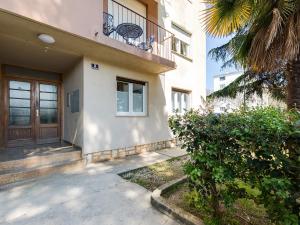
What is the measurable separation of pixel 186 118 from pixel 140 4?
24.3ft

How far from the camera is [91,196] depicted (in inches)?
153

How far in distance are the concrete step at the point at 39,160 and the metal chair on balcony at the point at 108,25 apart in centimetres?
421

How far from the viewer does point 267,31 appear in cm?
455

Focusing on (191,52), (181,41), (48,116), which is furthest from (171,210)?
(191,52)

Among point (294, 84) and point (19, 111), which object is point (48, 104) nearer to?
point (19, 111)

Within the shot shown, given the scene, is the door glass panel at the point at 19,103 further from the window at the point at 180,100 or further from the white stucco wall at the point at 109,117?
the window at the point at 180,100

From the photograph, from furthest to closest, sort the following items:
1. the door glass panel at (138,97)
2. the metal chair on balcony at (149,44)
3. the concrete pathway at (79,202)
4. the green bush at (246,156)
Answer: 1. the door glass panel at (138,97)
2. the metal chair on balcony at (149,44)
3. the concrete pathway at (79,202)
4. the green bush at (246,156)

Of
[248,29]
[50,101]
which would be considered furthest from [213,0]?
[50,101]

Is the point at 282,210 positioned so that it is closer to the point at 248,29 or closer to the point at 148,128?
the point at 248,29

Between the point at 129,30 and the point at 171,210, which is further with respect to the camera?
the point at 129,30

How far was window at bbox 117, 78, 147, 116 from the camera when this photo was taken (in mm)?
7465

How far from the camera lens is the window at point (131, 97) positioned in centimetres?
746

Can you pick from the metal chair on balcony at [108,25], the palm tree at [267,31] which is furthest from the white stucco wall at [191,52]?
the palm tree at [267,31]

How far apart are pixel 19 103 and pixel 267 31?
8.46 meters
